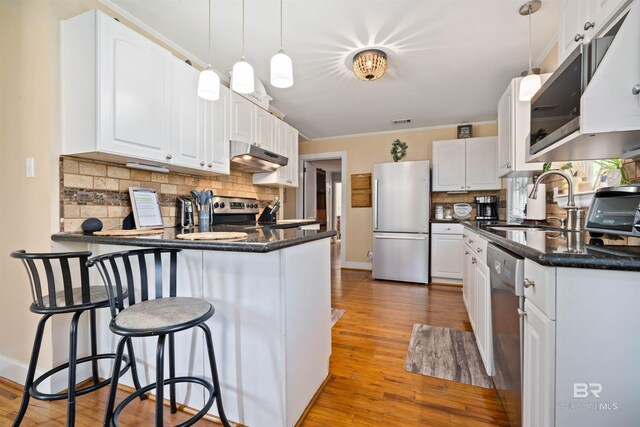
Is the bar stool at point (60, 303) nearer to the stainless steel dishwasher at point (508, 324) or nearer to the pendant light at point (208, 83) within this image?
the pendant light at point (208, 83)

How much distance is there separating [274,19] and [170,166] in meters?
1.36

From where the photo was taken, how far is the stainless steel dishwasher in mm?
1101

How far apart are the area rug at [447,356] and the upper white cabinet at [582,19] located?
6.23 ft

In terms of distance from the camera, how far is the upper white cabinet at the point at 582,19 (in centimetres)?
110

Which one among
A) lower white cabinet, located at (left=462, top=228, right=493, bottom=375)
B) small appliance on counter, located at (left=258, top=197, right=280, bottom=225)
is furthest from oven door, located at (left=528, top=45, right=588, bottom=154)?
small appliance on counter, located at (left=258, top=197, right=280, bottom=225)

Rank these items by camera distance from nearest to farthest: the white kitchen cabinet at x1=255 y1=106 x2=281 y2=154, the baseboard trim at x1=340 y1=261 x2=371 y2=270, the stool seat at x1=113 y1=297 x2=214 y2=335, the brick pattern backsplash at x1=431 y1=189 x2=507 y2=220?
the stool seat at x1=113 y1=297 x2=214 y2=335, the white kitchen cabinet at x1=255 y1=106 x2=281 y2=154, the brick pattern backsplash at x1=431 y1=189 x2=507 y2=220, the baseboard trim at x1=340 y1=261 x2=371 y2=270

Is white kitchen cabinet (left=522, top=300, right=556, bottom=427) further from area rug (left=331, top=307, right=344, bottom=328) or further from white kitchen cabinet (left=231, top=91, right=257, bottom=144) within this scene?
white kitchen cabinet (left=231, top=91, right=257, bottom=144)

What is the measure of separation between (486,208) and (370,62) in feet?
9.64

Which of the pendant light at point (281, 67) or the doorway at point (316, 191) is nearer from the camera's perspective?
the pendant light at point (281, 67)

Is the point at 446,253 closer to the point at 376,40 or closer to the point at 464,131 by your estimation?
the point at 464,131

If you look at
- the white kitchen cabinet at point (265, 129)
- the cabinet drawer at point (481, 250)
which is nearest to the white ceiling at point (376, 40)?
the white kitchen cabinet at point (265, 129)

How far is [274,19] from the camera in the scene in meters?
2.04

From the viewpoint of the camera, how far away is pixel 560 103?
51.6 inches

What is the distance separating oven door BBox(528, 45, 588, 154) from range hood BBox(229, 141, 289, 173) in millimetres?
2172
